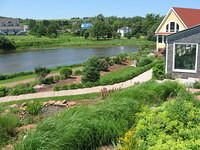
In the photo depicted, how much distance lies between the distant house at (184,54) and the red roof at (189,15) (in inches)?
744

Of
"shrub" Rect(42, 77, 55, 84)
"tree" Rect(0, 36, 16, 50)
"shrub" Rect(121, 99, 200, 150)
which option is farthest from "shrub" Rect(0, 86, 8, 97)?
"tree" Rect(0, 36, 16, 50)

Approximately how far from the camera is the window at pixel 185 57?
44.8 ft

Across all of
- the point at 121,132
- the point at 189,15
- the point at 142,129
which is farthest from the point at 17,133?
the point at 189,15

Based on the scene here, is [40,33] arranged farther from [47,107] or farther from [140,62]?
[47,107]

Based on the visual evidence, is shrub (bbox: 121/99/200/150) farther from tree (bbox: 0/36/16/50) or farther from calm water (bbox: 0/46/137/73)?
tree (bbox: 0/36/16/50)

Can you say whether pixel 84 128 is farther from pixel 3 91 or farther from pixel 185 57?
pixel 3 91

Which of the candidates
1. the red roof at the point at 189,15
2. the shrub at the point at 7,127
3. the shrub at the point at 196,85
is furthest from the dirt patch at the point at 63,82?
the red roof at the point at 189,15

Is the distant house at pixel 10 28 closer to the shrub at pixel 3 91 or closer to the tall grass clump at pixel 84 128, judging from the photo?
the shrub at pixel 3 91

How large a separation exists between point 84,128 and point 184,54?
996 centimetres

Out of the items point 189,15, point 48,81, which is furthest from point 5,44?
point 48,81

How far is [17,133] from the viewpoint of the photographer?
20.9ft

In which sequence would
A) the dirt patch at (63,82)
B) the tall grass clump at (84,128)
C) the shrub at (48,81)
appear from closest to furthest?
the tall grass clump at (84,128) < the dirt patch at (63,82) < the shrub at (48,81)

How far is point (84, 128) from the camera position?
16.9ft

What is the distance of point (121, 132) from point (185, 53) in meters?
9.51
